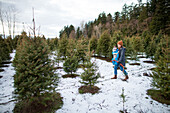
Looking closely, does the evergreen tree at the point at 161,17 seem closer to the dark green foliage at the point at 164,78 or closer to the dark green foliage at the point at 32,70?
the dark green foliage at the point at 164,78

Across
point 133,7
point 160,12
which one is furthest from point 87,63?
point 133,7

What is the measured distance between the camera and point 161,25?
982 inches

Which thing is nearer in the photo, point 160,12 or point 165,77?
point 165,77

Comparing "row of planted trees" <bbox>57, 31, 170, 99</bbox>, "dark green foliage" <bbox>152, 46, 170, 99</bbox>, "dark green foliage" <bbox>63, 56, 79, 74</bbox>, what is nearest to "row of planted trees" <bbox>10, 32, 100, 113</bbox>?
"row of planted trees" <bbox>57, 31, 170, 99</bbox>

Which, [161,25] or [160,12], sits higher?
[160,12]

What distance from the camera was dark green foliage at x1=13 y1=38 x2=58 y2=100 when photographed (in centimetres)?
302

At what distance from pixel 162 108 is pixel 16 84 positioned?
17.4 feet

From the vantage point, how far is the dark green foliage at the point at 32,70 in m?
3.02

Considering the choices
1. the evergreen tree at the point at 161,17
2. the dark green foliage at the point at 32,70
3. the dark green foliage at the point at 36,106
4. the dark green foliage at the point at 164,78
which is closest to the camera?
the dark green foliage at the point at 32,70

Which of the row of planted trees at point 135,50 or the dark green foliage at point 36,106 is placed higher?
the row of planted trees at point 135,50

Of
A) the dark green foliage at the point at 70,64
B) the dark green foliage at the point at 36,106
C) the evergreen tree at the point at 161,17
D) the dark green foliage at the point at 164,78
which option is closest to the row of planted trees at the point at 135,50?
the dark green foliage at the point at 164,78

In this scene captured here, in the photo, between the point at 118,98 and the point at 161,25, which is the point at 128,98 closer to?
the point at 118,98

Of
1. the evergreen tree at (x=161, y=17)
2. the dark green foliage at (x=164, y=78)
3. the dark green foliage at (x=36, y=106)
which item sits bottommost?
the dark green foliage at (x=36, y=106)

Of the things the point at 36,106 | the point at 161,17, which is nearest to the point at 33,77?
the point at 36,106
